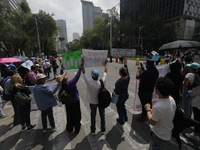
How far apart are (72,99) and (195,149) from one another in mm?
2935

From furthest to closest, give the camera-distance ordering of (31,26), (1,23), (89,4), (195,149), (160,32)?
1. (89,4)
2. (160,32)
3. (31,26)
4. (1,23)
5. (195,149)

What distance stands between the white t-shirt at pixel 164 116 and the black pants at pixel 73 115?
1965 millimetres

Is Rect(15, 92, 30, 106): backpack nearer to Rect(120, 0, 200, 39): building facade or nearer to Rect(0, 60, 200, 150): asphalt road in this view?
Rect(0, 60, 200, 150): asphalt road

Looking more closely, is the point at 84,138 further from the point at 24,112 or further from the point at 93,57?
the point at 93,57

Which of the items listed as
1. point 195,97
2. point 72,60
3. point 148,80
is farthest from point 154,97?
point 72,60

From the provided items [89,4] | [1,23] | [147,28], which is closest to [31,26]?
[1,23]

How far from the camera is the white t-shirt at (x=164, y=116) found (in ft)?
5.02

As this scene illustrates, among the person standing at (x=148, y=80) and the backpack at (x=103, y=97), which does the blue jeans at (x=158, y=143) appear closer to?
the backpack at (x=103, y=97)

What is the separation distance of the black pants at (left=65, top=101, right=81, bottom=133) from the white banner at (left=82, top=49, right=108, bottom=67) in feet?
3.74

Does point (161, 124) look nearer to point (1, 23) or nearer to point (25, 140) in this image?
point (25, 140)

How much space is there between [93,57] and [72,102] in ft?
4.45

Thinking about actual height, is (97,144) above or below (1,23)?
below

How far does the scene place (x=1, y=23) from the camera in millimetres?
15484

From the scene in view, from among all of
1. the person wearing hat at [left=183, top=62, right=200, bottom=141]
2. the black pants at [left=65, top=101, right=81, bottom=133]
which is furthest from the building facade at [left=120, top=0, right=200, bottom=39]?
the black pants at [left=65, top=101, right=81, bottom=133]
